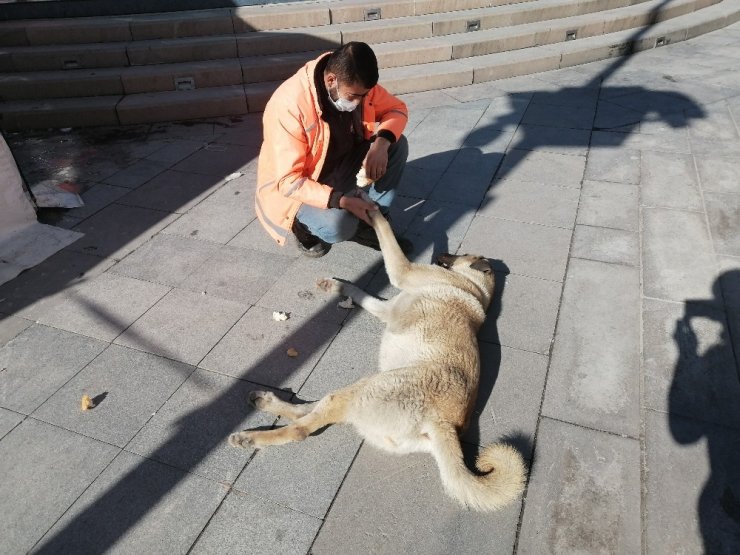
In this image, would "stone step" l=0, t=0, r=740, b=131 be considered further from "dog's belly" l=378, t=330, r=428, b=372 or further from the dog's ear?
"dog's belly" l=378, t=330, r=428, b=372

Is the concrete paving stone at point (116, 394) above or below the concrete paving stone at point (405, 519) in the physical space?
above

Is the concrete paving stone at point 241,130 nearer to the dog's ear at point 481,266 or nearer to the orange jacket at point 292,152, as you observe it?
the orange jacket at point 292,152

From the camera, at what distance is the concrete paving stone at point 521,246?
4258 mm

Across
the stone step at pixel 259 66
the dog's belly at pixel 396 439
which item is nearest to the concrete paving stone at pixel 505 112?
the stone step at pixel 259 66

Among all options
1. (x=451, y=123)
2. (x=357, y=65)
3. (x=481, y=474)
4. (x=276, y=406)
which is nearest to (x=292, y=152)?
(x=357, y=65)

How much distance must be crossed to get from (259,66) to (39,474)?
6.15 metres

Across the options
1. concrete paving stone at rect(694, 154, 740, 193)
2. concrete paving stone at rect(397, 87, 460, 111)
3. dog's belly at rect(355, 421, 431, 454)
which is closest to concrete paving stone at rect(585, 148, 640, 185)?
concrete paving stone at rect(694, 154, 740, 193)

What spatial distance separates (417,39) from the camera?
834cm

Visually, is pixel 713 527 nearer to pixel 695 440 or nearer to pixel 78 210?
pixel 695 440

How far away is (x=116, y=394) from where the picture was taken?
3176 millimetres

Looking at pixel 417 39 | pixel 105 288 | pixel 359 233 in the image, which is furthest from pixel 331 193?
pixel 417 39

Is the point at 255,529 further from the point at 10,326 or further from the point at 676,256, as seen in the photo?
the point at 676,256

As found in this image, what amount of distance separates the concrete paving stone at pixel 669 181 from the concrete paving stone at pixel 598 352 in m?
1.41

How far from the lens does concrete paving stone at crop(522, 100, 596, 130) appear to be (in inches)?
263
